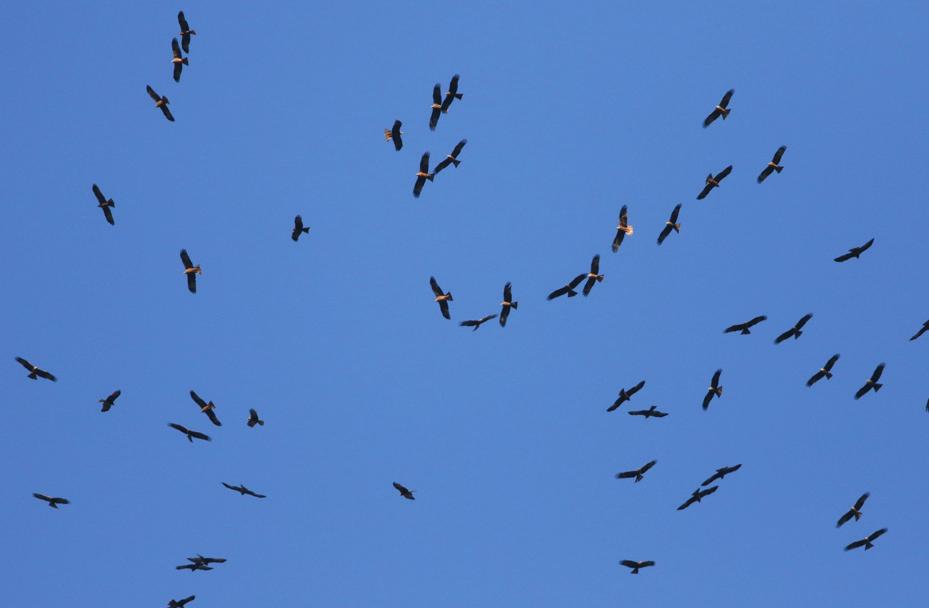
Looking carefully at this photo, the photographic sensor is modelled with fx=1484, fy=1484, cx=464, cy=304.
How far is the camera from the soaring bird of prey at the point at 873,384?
238ft

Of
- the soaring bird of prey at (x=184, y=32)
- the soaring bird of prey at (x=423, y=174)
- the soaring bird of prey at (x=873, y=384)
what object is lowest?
the soaring bird of prey at (x=873, y=384)

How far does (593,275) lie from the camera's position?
235ft

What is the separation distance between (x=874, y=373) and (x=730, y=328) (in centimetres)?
784

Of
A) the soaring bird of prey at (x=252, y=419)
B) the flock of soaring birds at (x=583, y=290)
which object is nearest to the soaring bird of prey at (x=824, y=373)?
the flock of soaring birds at (x=583, y=290)

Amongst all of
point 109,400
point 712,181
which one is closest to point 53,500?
point 109,400

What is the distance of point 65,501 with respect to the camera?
76062 millimetres

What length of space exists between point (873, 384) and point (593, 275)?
14.9 m

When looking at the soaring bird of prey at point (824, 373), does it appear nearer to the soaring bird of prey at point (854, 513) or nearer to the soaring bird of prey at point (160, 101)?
the soaring bird of prey at point (854, 513)

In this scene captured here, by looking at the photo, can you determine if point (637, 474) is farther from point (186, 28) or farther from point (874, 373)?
point (186, 28)

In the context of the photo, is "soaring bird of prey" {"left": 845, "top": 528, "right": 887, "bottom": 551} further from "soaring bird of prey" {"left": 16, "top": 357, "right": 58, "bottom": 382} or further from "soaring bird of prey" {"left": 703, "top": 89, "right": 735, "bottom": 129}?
"soaring bird of prey" {"left": 16, "top": 357, "right": 58, "bottom": 382}

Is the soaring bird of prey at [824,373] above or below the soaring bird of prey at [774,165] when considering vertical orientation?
below

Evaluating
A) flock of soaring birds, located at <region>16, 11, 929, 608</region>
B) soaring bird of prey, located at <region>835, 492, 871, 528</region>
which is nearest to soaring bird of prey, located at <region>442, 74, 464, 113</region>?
flock of soaring birds, located at <region>16, 11, 929, 608</region>

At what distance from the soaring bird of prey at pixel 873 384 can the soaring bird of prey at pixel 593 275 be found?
1400 centimetres

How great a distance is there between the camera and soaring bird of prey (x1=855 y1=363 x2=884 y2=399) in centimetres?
7269
